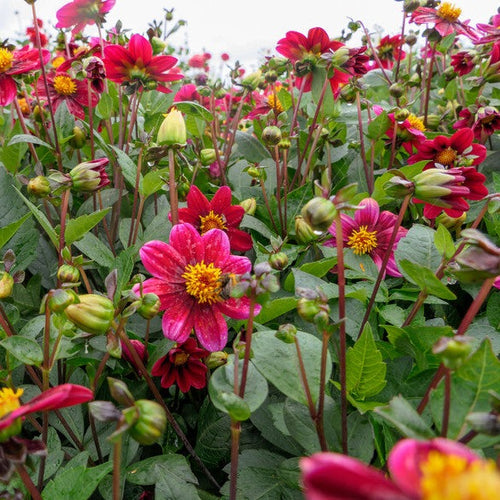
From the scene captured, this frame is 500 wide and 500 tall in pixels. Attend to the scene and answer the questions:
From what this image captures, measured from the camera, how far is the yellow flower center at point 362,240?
80 centimetres

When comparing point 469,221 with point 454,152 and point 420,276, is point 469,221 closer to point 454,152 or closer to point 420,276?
point 454,152

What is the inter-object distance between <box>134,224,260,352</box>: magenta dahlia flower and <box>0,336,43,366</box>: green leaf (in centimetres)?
14

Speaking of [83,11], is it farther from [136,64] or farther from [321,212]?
[321,212]

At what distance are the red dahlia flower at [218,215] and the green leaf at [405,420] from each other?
46 cm

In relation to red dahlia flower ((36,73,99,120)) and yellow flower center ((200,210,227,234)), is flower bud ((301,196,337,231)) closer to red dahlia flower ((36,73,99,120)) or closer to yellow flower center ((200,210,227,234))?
yellow flower center ((200,210,227,234))

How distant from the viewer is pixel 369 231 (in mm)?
822

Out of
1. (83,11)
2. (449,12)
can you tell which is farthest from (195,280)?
(449,12)

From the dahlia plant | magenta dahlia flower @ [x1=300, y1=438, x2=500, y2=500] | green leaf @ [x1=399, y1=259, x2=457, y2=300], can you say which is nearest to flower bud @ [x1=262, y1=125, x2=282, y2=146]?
the dahlia plant

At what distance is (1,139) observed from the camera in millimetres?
1056

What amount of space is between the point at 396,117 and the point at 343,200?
19.2 inches

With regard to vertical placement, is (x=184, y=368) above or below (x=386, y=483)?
below

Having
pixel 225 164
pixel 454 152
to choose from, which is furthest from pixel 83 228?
pixel 454 152

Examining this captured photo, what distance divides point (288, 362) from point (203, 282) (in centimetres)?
17

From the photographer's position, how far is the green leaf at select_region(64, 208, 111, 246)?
644 mm
